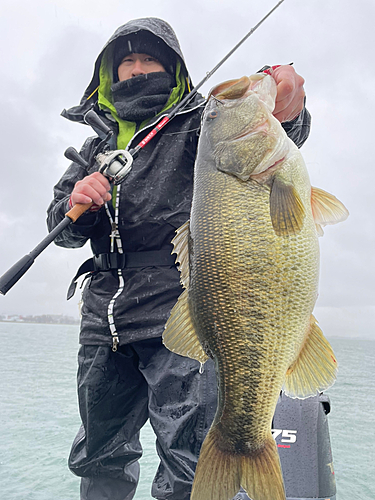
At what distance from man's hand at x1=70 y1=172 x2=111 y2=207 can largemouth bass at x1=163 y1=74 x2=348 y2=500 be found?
2.12ft

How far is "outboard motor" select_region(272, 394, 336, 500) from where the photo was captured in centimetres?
227

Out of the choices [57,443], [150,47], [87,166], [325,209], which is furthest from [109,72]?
[57,443]

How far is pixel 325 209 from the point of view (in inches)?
65.0

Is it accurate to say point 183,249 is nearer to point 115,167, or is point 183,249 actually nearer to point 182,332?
point 182,332

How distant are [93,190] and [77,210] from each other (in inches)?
6.9

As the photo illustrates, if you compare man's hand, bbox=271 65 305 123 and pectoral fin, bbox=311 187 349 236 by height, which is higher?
man's hand, bbox=271 65 305 123

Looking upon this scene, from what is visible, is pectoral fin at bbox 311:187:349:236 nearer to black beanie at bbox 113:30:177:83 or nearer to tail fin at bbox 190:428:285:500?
tail fin at bbox 190:428:285:500

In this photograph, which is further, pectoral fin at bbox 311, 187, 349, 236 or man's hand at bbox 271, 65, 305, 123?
man's hand at bbox 271, 65, 305, 123

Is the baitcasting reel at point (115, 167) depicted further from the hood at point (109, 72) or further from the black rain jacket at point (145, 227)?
the hood at point (109, 72)

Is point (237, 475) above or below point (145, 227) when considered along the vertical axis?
below

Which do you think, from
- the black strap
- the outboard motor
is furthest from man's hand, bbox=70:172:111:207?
the outboard motor

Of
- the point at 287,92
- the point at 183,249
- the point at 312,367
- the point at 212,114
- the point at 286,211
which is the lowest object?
the point at 312,367

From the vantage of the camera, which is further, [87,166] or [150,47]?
[150,47]

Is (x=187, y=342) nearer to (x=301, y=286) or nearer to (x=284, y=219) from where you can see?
(x=301, y=286)
